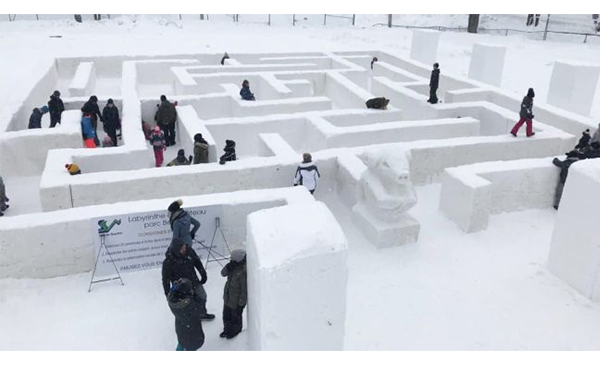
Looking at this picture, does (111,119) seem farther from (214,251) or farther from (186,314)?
(186,314)

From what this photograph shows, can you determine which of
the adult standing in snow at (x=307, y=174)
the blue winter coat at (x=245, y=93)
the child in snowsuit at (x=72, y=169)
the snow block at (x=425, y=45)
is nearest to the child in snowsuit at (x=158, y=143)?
the child in snowsuit at (x=72, y=169)

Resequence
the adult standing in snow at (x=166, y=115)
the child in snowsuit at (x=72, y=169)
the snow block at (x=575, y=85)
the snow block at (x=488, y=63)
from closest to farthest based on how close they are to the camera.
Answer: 1. the child in snowsuit at (x=72, y=169)
2. the adult standing in snow at (x=166, y=115)
3. the snow block at (x=575, y=85)
4. the snow block at (x=488, y=63)

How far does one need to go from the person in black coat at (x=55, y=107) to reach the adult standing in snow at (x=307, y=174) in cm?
645

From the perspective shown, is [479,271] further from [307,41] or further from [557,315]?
[307,41]

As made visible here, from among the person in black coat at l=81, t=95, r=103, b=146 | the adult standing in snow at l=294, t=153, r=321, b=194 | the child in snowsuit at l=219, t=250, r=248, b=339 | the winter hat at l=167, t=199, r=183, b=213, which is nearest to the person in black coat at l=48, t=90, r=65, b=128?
the person in black coat at l=81, t=95, r=103, b=146

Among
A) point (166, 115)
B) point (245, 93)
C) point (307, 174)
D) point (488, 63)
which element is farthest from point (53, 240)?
point (488, 63)

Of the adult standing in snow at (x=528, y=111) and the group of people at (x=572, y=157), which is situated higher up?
the adult standing in snow at (x=528, y=111)

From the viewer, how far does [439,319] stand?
20.8ft

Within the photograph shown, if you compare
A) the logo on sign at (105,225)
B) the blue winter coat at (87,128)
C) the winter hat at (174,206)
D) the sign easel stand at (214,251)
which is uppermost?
the winter hat at (174,206)

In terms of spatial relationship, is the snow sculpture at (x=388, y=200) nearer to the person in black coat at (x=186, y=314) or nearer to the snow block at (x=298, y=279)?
the snow block at (x=298, y=279)

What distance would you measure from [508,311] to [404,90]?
9.07 m

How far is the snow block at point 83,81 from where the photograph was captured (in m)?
13.4

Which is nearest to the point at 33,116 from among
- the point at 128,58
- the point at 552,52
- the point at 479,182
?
the point at 128,58

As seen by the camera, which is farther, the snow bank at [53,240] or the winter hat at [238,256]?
the snow bank at [53,240]
